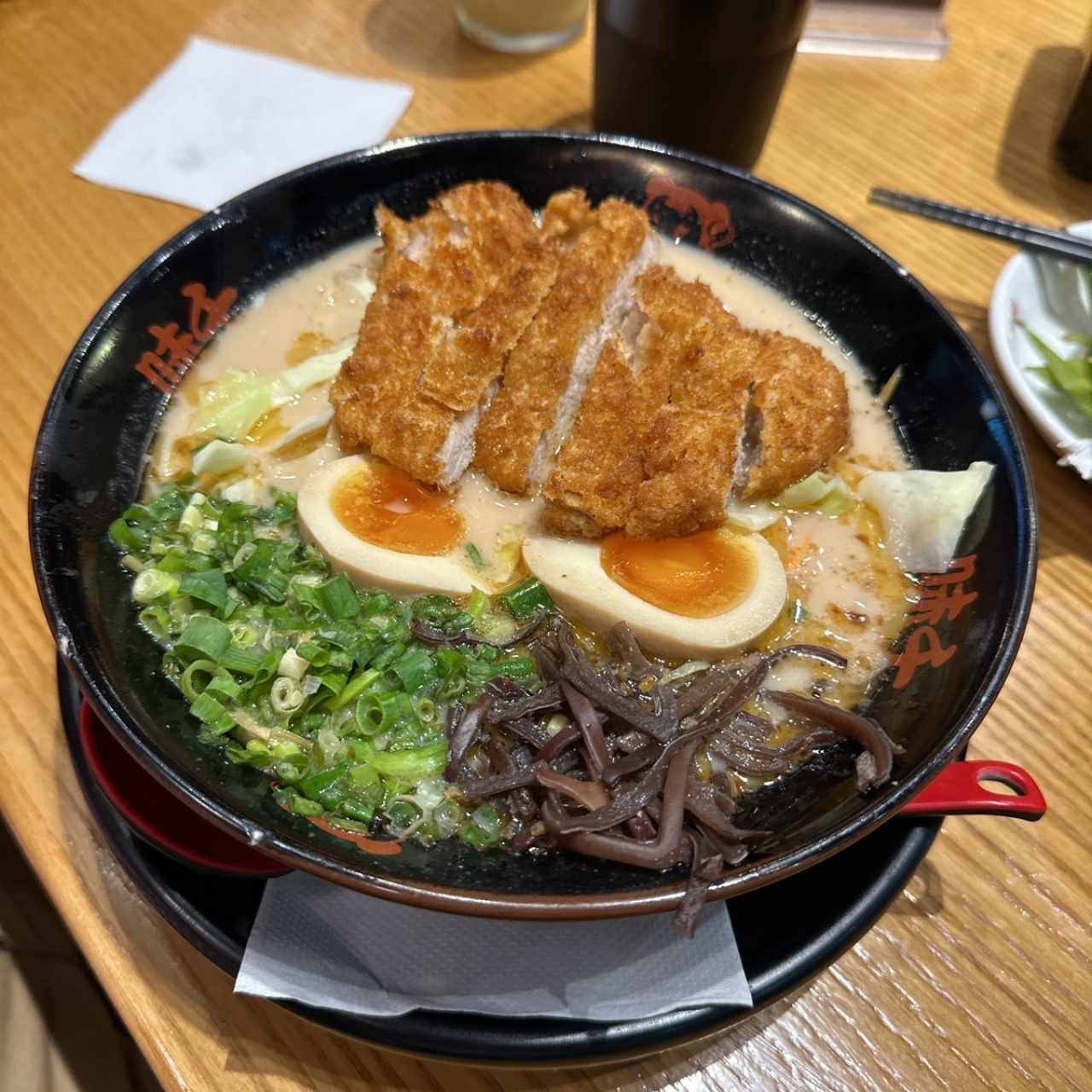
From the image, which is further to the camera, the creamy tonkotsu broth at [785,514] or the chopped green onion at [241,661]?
the creamy tonkotsu broth at [785,514]

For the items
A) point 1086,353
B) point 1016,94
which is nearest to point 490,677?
point 1086,353

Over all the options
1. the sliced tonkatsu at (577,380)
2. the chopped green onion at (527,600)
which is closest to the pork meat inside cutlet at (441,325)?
the sliced tonkatsu at (577,380)

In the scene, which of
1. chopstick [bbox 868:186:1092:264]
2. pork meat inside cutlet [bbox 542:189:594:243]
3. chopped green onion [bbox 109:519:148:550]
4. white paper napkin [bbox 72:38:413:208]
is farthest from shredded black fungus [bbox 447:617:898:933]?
white paper napkin [bbox 72:38:413:208]

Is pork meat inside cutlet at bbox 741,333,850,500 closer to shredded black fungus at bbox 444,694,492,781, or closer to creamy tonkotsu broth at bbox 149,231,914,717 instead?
creamy tonkotsu broth at bbox 149,231,914,717

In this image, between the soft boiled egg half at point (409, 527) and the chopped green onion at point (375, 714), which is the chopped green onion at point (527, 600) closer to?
the soft boiled egg half at point (409, 527)

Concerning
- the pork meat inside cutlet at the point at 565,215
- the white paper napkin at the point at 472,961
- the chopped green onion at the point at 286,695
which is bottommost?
the white paper napkin at the point at 472,961

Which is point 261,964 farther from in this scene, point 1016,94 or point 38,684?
point 1016,94
